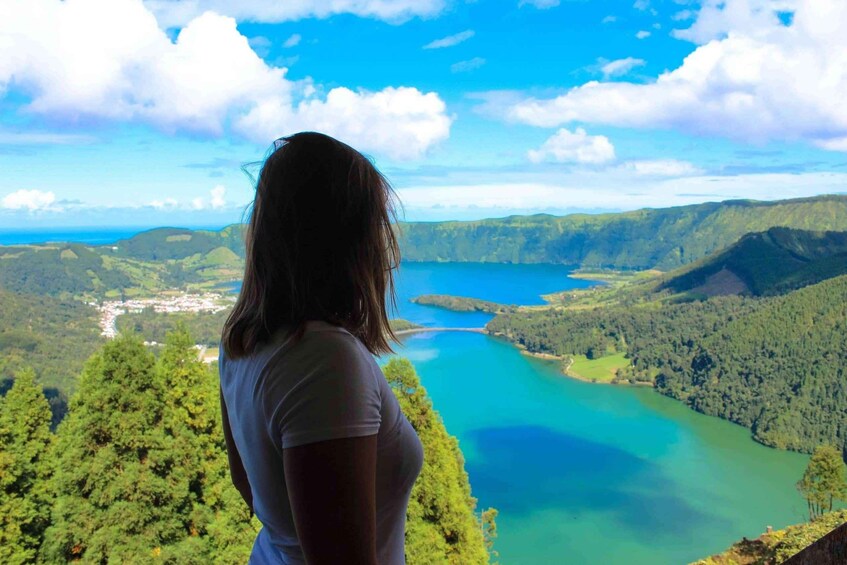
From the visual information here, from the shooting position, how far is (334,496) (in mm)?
571

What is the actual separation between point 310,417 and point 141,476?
17.3ft

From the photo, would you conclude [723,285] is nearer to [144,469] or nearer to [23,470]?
[144,469]

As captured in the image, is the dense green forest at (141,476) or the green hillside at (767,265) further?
the green hillside at (767,265)

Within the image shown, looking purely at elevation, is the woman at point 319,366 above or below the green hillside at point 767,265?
above

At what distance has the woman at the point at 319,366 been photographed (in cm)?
58

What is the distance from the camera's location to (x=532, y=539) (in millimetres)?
19891

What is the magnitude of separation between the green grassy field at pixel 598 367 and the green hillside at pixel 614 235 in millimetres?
62050

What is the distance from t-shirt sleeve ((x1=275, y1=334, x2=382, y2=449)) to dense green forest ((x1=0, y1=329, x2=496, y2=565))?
4.86 m

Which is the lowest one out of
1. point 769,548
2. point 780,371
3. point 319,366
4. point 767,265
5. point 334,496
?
point 780,371

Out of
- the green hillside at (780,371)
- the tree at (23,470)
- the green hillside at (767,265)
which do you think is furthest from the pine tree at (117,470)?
the green hillside at (767,265)

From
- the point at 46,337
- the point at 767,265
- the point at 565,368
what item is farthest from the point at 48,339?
the point at 767,265

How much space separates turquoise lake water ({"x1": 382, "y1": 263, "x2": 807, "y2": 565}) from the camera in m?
20.3

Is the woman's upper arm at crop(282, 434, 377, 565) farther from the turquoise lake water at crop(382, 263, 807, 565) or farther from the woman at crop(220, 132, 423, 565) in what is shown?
the turquoise lake water at crop(382, 263, 807, 565)

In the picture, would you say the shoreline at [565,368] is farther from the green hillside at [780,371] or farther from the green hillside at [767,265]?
the green hillside at [767,265]
